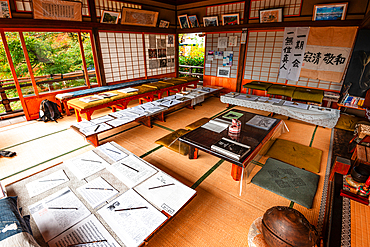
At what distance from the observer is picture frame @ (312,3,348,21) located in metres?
Result: 4.62

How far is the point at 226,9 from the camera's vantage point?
20.7 ft

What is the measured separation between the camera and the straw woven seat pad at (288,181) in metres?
2.31

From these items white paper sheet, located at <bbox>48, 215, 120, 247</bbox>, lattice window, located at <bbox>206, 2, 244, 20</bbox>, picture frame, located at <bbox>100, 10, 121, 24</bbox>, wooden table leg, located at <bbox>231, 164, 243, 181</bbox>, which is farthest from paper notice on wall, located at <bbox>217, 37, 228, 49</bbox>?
white paper sheet, located at <bbox>48, 215, 120, 247</bbox>

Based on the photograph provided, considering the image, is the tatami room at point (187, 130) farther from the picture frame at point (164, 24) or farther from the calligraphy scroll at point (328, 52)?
the picture frame at point (164, 24)

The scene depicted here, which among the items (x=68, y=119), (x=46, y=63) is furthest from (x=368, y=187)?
(x=46, y=63)

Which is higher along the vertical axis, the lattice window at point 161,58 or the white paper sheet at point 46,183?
the lattice window at point 161,58

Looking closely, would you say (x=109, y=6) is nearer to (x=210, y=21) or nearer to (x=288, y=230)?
(x=210, y=21)

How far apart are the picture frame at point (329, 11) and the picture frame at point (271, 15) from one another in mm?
840

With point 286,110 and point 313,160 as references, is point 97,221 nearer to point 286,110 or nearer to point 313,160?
point 313,160

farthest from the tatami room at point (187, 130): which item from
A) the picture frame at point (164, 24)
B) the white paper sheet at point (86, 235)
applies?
the picture frame at point (164, 24)

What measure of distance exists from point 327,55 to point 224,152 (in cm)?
493

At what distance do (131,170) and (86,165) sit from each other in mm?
544

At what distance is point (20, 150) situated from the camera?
3369 millimetres

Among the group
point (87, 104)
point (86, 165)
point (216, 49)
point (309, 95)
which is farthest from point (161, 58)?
point (86, 165)
